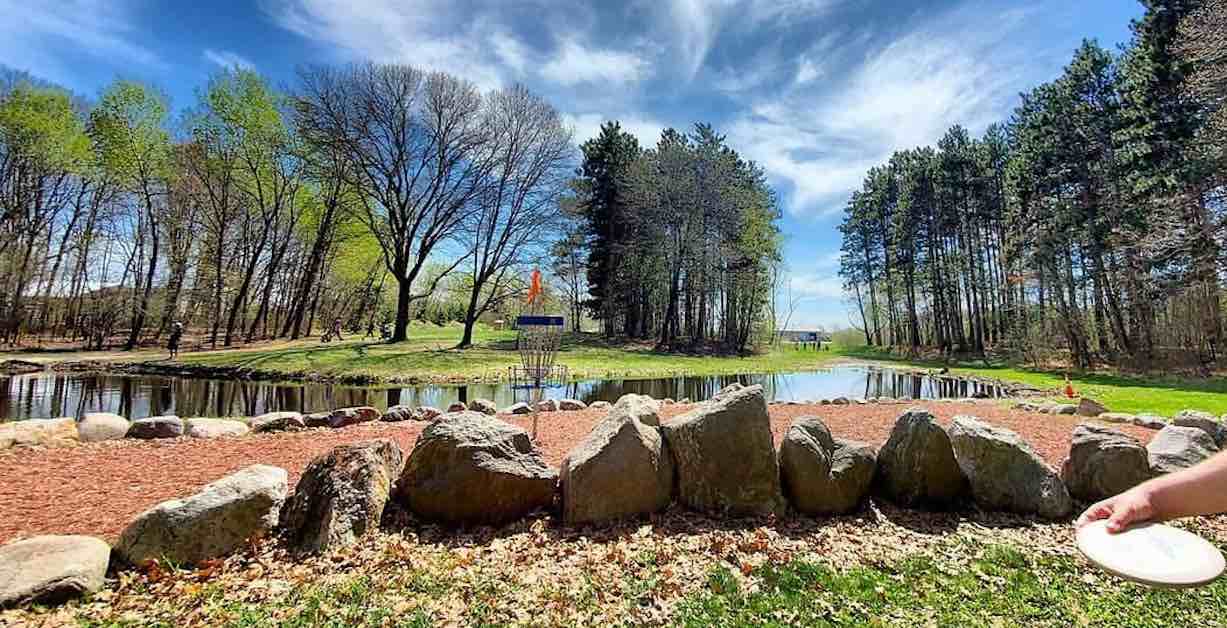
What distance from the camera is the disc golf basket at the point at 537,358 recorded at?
6.38 meters

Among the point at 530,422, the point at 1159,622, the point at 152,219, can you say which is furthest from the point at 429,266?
the point at 1159,622

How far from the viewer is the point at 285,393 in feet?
40.3

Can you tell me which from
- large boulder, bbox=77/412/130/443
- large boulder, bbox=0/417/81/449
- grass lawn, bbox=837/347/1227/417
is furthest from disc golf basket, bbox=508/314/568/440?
grass lawn, bbox=837/347/1227/417

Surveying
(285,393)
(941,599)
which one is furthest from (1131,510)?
(285,393)

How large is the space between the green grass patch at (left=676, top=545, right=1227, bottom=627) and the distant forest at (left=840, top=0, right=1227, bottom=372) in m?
15.3

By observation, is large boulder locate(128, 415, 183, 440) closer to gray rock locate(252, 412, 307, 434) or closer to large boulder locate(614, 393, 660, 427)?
gray rock locate(252, 412, 307, 434)

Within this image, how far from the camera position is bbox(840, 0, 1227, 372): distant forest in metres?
13.8

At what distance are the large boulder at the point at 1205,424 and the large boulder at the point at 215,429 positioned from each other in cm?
1129

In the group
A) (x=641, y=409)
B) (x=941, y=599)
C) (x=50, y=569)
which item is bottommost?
(x=941, y=599)

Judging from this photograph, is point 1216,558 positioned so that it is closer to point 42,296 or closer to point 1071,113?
point 1071,113

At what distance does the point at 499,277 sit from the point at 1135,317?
78.6ft

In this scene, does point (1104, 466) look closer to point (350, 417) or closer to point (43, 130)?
point (350, 417)

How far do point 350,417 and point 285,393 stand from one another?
6468 millimetres

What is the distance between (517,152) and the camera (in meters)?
→ 22.5
